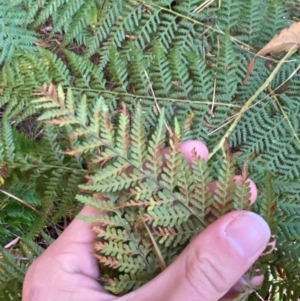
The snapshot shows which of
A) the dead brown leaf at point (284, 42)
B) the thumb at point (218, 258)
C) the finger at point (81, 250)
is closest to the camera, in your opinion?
the thumb at point (218, 258)

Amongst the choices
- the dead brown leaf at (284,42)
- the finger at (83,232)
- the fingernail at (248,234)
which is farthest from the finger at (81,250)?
the dead brown leaf at (284,42)

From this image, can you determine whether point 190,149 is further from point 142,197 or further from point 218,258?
point 218,258

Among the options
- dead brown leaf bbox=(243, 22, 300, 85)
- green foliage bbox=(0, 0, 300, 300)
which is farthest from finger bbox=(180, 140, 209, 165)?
dead brown leaf bbox=(243, 22, 300, 85)

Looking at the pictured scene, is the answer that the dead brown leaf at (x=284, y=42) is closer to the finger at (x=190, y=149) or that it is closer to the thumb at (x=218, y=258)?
the finger at (x=190, y=149)

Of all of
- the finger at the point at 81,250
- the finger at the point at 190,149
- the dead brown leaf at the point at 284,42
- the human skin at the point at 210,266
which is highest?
the dead brown leaf at the point at 284,42

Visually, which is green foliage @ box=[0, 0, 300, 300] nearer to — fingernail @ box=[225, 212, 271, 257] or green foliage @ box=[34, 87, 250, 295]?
green foliage @ box=[34, 87, 250, 295]

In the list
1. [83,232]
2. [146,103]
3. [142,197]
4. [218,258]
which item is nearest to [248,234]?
[218,258]

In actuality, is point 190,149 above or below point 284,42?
below
